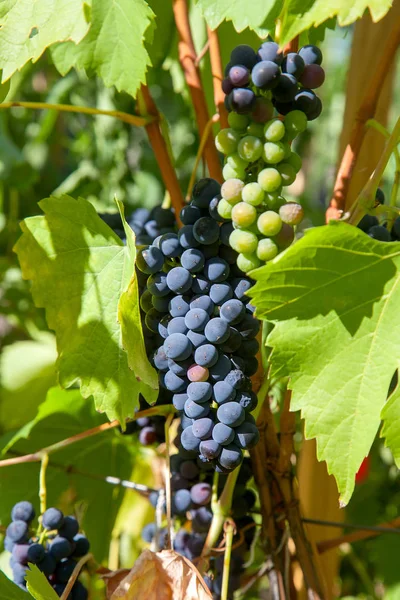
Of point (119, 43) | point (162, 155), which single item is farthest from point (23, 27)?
point (162, 155)

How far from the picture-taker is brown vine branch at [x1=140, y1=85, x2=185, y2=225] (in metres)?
0.83

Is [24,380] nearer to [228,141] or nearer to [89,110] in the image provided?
[89,110]

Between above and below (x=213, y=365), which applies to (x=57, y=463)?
below

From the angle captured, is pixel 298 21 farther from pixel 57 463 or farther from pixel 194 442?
pixel 57 463

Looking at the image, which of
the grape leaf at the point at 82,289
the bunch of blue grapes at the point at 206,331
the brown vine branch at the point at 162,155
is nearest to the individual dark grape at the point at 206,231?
the bunch of blue grapes at the point at 206,331

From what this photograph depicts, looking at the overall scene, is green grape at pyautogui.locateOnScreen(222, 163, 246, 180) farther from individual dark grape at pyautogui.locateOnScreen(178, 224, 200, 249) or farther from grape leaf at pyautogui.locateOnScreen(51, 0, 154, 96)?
grape leaf at pyautogui.locateOnScreen(51, 0, 154, 96)

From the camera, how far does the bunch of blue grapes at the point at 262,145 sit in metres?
0.58

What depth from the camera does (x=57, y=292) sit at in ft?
2.39

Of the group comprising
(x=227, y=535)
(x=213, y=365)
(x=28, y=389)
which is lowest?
(x=28, y=389)

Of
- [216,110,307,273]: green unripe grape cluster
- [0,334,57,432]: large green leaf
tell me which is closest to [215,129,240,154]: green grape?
[216,110,307,273]: green unripe grape cluster

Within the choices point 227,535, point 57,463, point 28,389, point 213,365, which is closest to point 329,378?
point 213,365

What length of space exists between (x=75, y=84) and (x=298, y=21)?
1257 mm

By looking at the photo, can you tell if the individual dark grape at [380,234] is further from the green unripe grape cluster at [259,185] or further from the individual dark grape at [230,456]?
the individual dark grape at [230,456]

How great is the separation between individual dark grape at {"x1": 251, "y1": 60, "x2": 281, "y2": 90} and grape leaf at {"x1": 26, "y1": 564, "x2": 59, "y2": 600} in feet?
1.62
